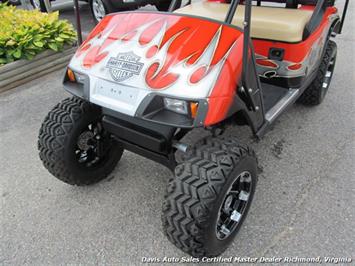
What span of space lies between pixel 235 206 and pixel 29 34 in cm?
341

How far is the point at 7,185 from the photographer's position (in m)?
2.45

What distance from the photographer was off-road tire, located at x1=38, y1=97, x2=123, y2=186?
1.99 m

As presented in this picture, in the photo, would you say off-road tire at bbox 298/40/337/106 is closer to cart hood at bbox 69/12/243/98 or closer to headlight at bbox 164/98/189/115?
cart hood at bbox 69/12/243/98

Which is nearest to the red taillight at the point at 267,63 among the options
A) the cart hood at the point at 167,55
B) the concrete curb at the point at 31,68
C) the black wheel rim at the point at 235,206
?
the cart hood at the point at 167,55

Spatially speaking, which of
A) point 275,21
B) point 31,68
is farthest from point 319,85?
point 31,68

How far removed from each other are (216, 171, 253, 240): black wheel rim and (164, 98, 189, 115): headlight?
550 mm

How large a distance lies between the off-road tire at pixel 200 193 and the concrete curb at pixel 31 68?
10.2ft

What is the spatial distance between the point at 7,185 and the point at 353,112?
322 centimetres

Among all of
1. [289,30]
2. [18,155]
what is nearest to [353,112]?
[289,30]

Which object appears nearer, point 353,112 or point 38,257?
point 38,257

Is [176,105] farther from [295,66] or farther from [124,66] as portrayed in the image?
[295,66]

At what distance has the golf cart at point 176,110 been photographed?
1.55 metres

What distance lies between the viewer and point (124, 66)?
1722 mm

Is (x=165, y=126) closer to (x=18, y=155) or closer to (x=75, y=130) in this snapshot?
(x=75, y=130)
